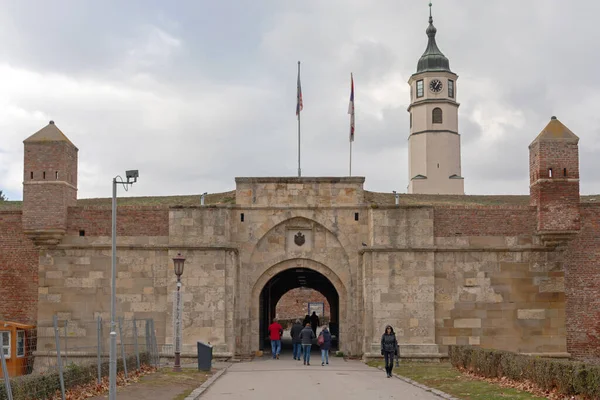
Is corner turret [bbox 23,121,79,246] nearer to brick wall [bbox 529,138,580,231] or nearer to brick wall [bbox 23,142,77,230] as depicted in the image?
brick wall [bbox 23,142,77,230]

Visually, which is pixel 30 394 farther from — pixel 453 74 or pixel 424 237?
pixel 453 74

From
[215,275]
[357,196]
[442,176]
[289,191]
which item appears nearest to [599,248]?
[357,196]

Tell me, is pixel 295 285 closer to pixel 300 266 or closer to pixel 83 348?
pixel 300 266

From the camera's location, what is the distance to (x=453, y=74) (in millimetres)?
80000

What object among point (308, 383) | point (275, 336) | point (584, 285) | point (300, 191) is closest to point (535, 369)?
point (308, 383)

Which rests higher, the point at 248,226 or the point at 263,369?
the point at 248,226

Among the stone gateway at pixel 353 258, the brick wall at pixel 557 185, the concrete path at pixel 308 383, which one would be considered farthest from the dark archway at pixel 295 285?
the brick wall at pixel 557 185

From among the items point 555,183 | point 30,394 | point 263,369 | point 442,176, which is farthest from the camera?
point 442,176

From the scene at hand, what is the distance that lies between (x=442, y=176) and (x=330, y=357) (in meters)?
52.8

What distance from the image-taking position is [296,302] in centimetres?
6156

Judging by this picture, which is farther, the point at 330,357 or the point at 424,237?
the point at 330,357

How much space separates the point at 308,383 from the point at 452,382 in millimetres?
3486

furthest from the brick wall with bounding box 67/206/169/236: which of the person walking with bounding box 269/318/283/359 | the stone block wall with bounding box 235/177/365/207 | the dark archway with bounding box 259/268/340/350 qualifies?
the dark archway with bounding box 259/268/340/350

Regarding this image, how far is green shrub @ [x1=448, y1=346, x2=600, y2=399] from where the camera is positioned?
15.4 meters
